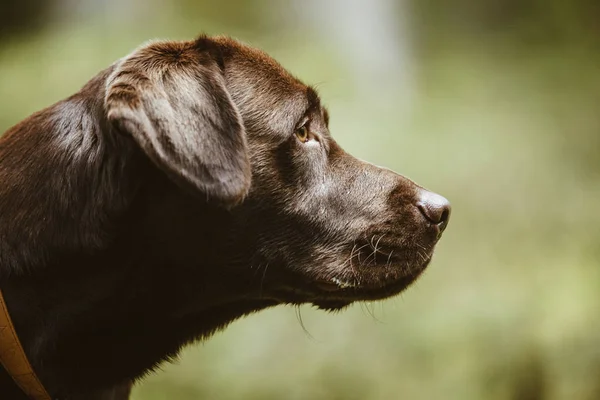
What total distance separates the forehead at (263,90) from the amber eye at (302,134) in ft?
0.08

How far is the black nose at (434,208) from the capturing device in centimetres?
122

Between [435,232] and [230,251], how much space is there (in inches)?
15.4

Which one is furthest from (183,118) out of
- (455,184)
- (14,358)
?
(455,184)

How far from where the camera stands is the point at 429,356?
1.84 meters

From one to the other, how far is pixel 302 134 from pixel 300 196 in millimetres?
137

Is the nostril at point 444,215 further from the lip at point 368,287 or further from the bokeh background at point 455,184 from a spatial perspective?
the bokeh background at point 455,184

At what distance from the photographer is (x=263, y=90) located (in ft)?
3.97

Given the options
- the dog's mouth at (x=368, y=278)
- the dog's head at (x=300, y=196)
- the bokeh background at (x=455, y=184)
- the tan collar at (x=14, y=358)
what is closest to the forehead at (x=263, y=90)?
the dog's head at (x=300, y=196)

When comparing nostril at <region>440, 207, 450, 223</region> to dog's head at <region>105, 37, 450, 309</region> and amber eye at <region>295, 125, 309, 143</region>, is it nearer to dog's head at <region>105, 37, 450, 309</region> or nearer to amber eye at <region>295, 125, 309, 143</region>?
dog's head at <region>105, 37, 450, 309</region>

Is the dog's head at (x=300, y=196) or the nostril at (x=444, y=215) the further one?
the nostril at (x=444, y=215)

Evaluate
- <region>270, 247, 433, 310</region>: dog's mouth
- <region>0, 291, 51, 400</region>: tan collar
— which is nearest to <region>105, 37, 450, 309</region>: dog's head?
<region>270, 247, 433, 310</region>: dog's mouth

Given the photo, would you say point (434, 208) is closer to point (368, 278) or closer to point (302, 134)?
point (368, 278)

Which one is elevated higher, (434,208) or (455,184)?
(434,208)

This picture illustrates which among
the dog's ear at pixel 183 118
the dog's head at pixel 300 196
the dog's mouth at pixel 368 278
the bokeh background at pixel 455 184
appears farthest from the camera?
the bokeh background at pixel 455 184
